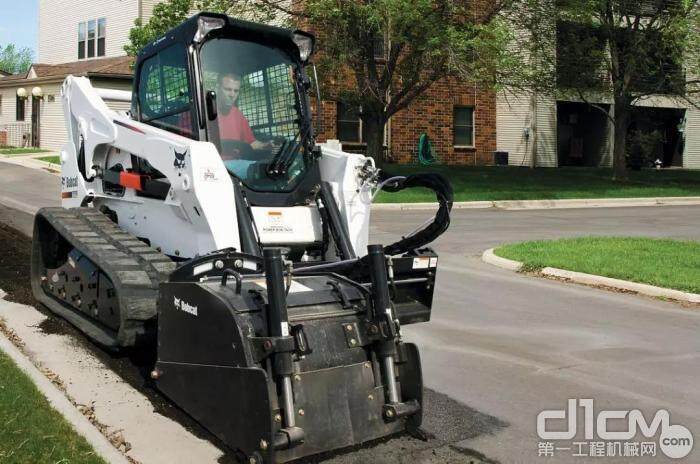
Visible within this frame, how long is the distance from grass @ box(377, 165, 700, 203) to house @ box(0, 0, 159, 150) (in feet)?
48.0

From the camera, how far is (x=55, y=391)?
16.8ft

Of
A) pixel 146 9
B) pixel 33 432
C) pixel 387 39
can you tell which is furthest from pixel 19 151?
pixel 33 432

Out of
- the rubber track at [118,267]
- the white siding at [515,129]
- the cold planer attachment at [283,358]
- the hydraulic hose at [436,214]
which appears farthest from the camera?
the white siding at [515,129]

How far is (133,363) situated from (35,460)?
2148 mm

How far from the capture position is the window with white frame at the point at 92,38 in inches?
1406

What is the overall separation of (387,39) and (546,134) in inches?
636

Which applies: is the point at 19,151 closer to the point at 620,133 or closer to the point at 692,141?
the point at 620,133

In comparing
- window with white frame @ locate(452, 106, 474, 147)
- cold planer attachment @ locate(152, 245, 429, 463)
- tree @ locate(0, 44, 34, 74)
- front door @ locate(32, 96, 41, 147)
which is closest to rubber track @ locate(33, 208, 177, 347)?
cold planer attachment @ locate(152, 245, 429, 463)

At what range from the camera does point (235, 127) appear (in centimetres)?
633

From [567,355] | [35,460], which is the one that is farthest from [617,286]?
[35,460]

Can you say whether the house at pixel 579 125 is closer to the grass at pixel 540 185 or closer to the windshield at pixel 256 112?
the grass at pixel 540 185

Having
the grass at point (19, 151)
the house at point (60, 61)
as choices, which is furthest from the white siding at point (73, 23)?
the grass at point (19, 151)

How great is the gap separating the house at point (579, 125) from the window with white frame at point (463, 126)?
1.59 meters

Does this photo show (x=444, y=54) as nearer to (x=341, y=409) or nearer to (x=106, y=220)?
(x=106, y=220)
